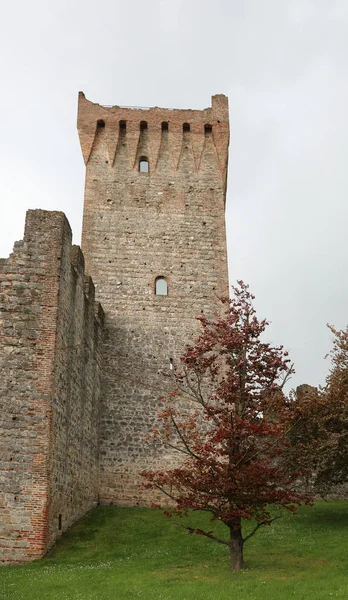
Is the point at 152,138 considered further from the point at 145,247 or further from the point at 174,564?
the point at 174,564

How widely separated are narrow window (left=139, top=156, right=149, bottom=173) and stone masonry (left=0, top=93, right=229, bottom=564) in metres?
0.04

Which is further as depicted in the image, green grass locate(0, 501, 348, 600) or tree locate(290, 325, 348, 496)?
tree locate(290, 325, 348, 496)

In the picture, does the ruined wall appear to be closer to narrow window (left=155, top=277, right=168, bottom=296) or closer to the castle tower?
the castle tower

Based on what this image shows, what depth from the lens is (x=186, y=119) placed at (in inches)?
942

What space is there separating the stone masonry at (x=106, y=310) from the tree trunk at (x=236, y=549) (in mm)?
3604

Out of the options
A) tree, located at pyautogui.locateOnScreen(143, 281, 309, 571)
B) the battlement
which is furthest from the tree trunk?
the battlement

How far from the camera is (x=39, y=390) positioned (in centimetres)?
1236

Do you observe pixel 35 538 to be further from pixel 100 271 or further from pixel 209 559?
pixel 100 271

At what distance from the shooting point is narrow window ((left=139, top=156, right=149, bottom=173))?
75.6 feet

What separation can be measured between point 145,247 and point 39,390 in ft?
32.4

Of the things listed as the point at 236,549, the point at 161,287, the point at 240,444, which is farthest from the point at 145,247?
the point at 236,549

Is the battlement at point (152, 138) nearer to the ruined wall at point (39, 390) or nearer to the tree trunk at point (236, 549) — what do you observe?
the ruined wall at point (39, 390)

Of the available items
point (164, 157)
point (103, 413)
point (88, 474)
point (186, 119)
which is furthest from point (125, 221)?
point (88, 474)

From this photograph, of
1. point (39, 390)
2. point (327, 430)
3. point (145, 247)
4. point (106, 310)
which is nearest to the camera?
point (39, 390)
